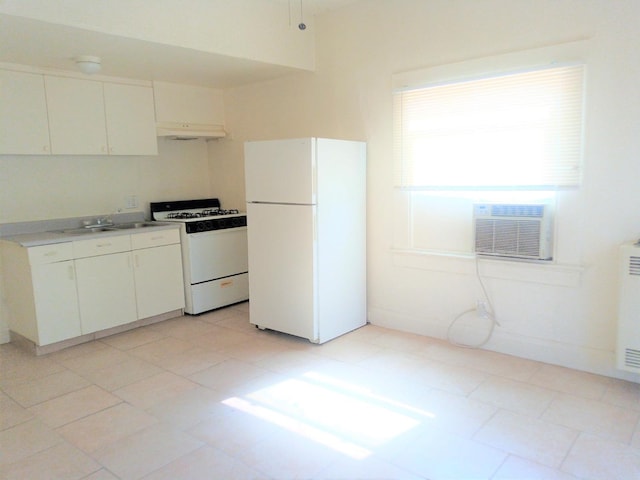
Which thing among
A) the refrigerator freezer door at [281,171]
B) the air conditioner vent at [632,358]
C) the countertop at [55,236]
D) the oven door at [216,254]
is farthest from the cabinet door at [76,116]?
the air conditioner vent at [632,358]

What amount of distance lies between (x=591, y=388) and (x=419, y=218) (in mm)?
1661

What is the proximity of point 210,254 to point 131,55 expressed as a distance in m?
1.91

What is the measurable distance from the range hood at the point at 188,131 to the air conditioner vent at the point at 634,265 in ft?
13.1

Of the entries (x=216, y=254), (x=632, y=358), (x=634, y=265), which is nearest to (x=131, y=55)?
(x=216, y=254)

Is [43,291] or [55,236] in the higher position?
[55,236]

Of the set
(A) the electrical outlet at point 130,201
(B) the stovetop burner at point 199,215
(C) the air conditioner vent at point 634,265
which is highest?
(A) the electrical outlet at point 130,201

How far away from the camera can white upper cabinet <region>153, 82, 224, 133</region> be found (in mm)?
4695

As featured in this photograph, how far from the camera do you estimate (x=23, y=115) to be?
148 inches

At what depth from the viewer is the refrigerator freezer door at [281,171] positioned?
3531mm

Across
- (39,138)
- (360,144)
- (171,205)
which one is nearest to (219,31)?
(360,144)

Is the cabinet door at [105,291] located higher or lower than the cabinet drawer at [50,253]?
lower

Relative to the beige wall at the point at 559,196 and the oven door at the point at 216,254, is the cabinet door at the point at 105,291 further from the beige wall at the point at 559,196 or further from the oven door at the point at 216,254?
the beige wall at the point at 559,196

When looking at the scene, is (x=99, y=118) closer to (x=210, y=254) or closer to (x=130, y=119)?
(x=130, y=119)

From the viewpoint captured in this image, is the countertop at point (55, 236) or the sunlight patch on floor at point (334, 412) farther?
the countertop at point (55, 236)
